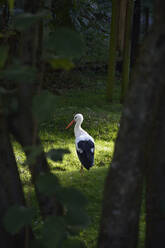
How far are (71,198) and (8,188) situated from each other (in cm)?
49

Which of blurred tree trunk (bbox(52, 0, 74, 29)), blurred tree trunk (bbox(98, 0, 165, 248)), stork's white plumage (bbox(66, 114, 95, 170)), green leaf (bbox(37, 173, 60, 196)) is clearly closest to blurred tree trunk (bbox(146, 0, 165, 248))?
blurred tree trunk (bbox(98, 0, 165, 248))

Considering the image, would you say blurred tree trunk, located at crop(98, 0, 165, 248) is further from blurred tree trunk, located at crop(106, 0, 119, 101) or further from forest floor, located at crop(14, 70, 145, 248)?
blurred tree trunk, located at crop(106, 0, 119, 101)

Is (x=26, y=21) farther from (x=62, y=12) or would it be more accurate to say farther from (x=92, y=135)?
(x=92, y=135)

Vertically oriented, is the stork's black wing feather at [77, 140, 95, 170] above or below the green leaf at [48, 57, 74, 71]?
below

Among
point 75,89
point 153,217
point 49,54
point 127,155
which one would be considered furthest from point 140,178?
point 75,89

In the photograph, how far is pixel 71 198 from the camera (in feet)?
4.79

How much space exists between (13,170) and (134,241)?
704 mm

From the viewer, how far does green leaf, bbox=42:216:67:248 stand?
1.46 meters

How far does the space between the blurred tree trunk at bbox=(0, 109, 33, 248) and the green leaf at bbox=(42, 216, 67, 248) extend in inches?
15.3

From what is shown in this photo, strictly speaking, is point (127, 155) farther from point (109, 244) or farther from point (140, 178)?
point (109, 244)

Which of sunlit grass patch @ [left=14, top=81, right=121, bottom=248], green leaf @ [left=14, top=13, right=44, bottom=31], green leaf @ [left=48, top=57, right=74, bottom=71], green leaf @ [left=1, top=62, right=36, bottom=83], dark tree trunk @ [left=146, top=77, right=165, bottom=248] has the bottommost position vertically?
sunlit grass patch @ [left=14, top=81, right=121, bottom=248]

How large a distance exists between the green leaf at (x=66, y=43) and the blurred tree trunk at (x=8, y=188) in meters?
0.51

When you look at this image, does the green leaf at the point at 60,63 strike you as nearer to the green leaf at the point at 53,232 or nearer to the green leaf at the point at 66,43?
the green leaf at the point at 66,43

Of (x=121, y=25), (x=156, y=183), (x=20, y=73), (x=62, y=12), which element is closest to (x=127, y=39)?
(x=62, y=12)
